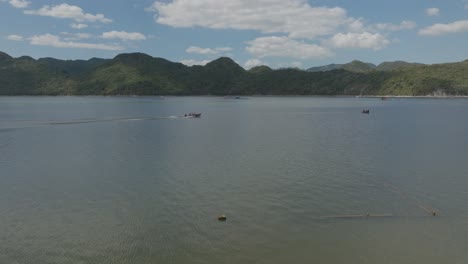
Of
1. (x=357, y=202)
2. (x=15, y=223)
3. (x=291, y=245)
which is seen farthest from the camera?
(x=357, y=202)

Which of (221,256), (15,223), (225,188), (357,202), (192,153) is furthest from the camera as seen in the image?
(192,153)

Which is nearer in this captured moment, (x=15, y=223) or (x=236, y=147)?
(x=15, y=223)

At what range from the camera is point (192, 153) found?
60.2 metres

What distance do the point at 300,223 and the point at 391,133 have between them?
220 feet

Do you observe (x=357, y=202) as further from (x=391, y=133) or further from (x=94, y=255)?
(x=391, y=133)

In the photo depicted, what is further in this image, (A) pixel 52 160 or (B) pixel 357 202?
(A) pixel 52 160

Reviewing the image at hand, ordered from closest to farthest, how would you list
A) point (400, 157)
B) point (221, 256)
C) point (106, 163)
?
point (221, 256) < point (106, 163) < point (400, 157)

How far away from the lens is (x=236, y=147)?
217 ft

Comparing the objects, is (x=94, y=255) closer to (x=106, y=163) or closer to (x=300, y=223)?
(x=300, y=223)

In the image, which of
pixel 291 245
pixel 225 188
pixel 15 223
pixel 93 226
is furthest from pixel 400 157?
pixel 15 223

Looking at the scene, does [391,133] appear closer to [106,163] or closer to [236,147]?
[236,147]

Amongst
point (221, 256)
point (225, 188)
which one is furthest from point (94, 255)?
point (225, 188)

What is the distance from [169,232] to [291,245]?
28.2 feet

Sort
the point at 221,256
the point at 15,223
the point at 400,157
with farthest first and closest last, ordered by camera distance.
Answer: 1. the point at 400,157
2. the point at 15,223
3. the point at 221,256
